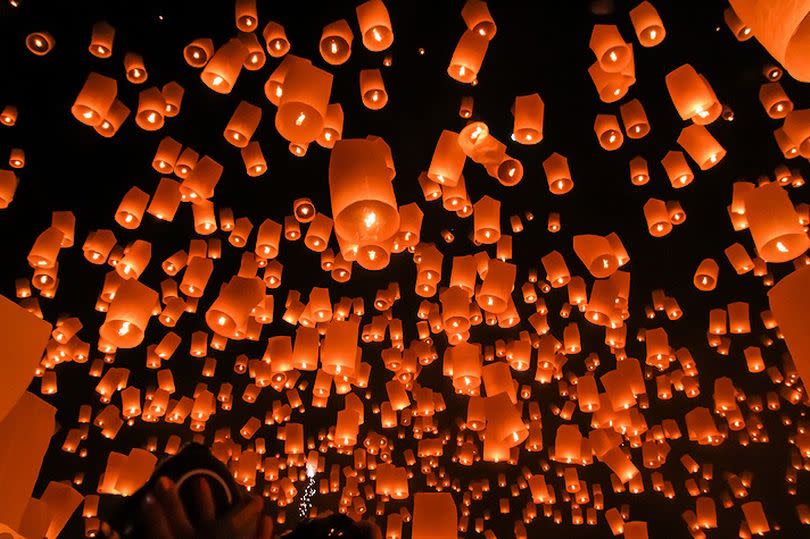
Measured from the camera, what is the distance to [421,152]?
4.66 meters

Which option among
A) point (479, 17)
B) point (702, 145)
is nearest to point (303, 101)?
point (479, 17)

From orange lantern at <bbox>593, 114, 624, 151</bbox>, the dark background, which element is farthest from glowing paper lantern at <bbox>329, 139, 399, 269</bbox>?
the dark background

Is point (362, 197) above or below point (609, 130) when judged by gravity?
below

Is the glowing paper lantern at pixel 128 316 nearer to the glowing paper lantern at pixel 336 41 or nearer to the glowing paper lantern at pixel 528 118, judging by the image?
the glowing paper lantern at pixel 336 41

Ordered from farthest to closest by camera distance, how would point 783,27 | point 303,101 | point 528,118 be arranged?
point 528,118 < point 303,101 < point 783,27

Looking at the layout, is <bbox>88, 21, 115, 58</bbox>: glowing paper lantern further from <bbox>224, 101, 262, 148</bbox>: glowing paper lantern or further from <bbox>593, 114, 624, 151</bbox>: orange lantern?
<bbox>593, 114, 624, 151</bbox>: orange lantern

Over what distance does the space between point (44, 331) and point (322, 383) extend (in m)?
2.86

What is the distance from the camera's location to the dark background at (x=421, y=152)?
3930mm

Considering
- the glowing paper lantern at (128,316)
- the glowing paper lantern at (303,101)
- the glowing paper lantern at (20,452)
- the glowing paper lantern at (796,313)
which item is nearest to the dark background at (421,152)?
the glowing paper lantern at (303,101)

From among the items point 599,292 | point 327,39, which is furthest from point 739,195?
point 327,39

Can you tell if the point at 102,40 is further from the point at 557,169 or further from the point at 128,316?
the point at 557,169

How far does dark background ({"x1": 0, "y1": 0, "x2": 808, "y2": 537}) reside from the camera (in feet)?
12.9

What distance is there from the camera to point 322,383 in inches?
166

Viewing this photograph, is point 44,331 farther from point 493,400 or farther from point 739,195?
point 739,195
